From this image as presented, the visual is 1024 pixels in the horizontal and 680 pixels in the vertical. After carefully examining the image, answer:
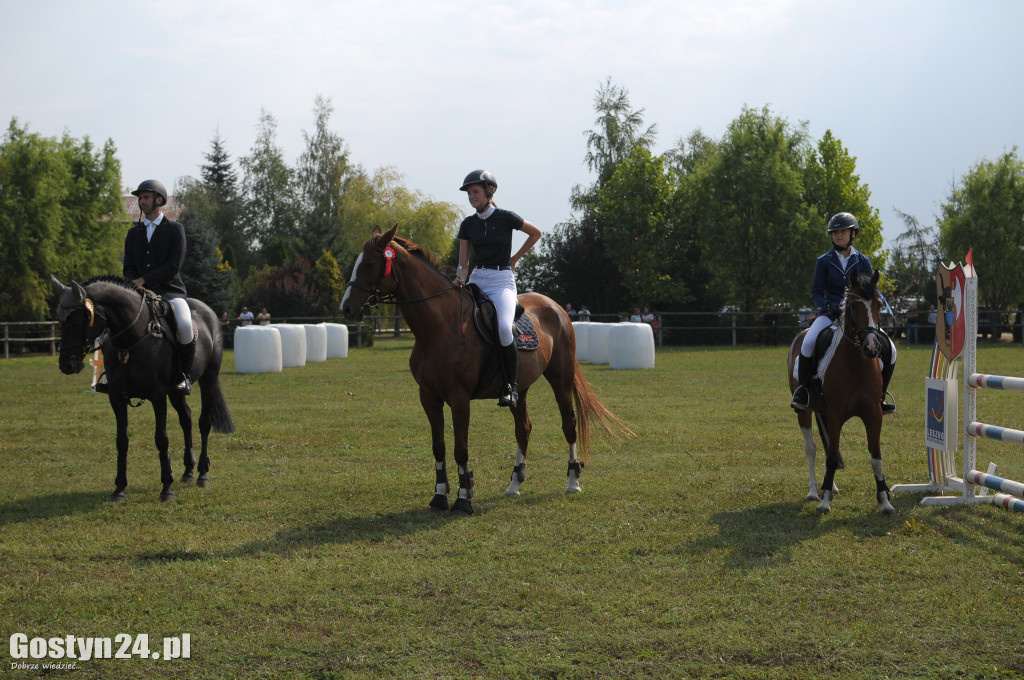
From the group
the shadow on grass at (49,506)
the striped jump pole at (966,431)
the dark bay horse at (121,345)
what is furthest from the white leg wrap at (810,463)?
the shadow on grass at (49,506)

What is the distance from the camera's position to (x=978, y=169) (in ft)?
160

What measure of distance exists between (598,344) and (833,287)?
1871cm

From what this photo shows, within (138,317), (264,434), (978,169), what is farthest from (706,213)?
(138,317)

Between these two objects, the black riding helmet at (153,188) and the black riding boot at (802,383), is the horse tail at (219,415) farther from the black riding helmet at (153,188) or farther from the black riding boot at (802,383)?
the black riding boot at (802,383)

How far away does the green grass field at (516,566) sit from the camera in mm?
4359

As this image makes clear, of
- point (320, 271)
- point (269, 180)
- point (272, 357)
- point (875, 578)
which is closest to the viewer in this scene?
point (875, 578)

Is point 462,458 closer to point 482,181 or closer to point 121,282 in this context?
point 482,181

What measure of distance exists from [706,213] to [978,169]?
15.1 m

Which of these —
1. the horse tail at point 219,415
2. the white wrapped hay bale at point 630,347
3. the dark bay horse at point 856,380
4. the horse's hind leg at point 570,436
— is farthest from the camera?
the white wrapped hay bale at point 630,347

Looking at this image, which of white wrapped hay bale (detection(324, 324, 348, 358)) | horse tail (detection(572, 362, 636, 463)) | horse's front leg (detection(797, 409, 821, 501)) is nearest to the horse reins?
horse tail (detection(572, 362, 636, 463))

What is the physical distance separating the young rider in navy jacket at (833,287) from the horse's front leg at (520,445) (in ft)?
8.25

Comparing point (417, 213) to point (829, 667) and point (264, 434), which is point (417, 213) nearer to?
point (264, 434)

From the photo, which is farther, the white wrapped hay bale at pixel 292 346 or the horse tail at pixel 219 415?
the white wrapped hay bale at pixel 292 346

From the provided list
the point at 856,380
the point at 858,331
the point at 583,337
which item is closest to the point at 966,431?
the point at 856,380
